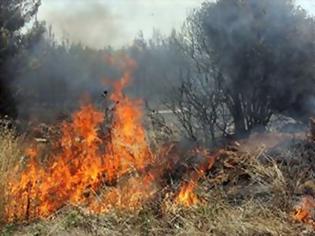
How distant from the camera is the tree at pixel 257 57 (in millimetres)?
11648

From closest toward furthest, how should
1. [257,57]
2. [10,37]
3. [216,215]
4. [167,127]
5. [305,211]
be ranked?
[216,215] → [305,211] → [167,127] → [257,57] → [10,37]

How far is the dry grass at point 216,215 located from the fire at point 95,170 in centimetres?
32

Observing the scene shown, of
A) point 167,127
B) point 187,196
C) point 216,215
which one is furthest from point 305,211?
point 167,127

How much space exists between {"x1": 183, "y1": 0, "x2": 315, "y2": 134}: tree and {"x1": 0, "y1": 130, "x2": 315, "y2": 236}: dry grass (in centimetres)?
379

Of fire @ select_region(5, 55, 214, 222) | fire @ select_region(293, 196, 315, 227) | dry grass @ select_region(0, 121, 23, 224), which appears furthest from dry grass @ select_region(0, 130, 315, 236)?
fire @ select_region(5, 55, 214, 222)

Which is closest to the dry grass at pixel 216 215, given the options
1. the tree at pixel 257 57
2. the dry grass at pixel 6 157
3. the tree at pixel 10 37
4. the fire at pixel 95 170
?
the dry grass at pixel 6 157

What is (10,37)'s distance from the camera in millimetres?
16453

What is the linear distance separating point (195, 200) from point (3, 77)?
33.6ft

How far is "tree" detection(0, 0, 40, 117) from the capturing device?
51.7 ft

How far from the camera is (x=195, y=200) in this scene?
7.40 meters

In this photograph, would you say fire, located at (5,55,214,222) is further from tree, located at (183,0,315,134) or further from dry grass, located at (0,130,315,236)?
tree, located at (183,0,315,134)

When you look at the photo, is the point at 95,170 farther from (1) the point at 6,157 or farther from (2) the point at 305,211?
(2) the point at 305,211

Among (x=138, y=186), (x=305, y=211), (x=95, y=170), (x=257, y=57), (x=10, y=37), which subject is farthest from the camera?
(x=10, y=37)

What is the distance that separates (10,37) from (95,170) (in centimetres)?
837
